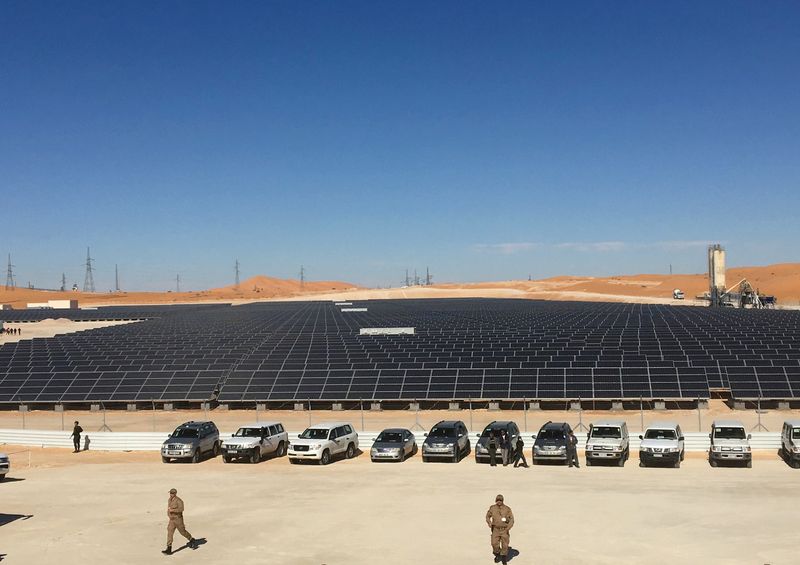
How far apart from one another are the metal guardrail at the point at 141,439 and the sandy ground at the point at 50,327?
73640 millimetres

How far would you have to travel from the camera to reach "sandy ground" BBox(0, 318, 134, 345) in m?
112

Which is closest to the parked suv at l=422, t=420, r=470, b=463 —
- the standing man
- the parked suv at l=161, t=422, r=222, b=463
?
the parked suv at l=161, t=422, r=222, b=463

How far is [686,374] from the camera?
43.2 meters

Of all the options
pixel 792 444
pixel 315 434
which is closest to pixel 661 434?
pixel 792 444

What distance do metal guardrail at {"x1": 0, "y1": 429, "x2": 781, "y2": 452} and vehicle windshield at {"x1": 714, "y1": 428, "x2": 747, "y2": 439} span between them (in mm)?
2915

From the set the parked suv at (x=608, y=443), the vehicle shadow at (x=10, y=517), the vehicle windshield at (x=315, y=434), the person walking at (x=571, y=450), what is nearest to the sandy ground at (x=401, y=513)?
the vehicle shadow at (x=10, y=517)

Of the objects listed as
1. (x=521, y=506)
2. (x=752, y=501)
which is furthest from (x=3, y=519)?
(x=752, y=501)

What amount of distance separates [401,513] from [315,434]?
10339 millimetres

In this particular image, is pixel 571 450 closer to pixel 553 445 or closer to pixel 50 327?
pixel 553 445

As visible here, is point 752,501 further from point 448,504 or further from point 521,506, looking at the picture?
point 448,504

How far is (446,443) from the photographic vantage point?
98.7 feet

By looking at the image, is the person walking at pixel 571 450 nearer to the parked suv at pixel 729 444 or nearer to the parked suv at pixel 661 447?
the parked suv at pixel 661 447

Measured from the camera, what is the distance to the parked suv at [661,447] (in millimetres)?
27594

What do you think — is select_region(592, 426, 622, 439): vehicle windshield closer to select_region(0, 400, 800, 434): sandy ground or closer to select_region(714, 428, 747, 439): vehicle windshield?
select_region(714, 428, 747, 439): vehicle windshield
